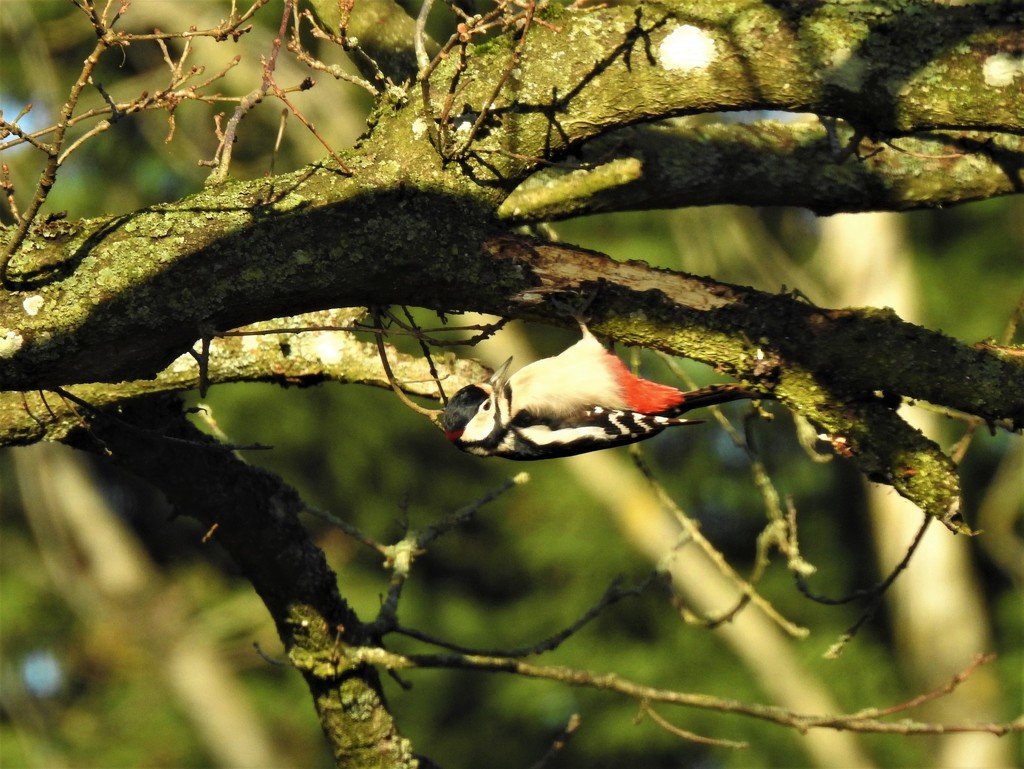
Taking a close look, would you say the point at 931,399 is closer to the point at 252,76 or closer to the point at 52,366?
the point at 52,366

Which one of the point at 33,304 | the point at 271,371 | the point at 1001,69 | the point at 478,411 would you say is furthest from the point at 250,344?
the point at 1001,69

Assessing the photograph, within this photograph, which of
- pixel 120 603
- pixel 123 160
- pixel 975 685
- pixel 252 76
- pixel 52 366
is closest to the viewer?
pixel 52 366

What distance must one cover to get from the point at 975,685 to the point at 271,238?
10.9 metres

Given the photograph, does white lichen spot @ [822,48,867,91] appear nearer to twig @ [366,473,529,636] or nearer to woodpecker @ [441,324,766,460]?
woodpecker @ [441,324,766,460]

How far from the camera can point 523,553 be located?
1368cm

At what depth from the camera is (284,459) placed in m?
13.8

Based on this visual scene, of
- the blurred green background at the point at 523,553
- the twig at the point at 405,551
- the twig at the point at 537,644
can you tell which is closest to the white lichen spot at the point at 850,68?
the twig at the point at 405,551

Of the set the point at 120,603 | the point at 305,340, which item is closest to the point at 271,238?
the point at 305,340

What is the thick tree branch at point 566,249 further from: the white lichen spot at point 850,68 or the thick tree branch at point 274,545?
the thick tree branch at point 274,545

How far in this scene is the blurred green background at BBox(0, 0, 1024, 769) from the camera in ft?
40.7

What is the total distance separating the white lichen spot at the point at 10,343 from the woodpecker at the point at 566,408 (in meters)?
1.69

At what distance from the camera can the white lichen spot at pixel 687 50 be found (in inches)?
142

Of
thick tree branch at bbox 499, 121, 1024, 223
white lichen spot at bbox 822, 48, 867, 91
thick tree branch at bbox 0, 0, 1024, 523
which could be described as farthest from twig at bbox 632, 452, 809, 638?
white lichen spot at bbox 822, 48, 867, 91

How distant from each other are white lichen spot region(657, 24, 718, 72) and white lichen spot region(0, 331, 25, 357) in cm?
191
